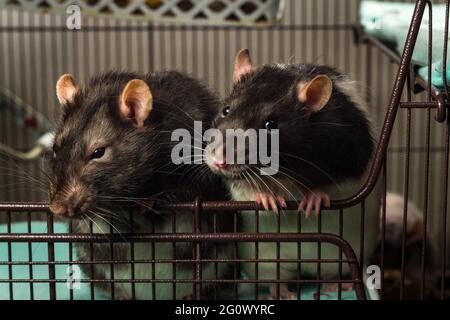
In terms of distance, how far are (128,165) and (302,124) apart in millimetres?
272

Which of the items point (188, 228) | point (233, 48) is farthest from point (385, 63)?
point (188, 228)

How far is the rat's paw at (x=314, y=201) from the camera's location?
0.99 meters

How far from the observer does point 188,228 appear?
3.64ft

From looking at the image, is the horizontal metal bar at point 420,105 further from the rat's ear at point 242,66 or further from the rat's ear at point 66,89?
the rat's ear at point 66,89

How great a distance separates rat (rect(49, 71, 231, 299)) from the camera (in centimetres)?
99

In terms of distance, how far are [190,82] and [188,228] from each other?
0.85 feet

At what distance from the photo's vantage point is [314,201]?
100 centimetres

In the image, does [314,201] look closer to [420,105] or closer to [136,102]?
[420,105]

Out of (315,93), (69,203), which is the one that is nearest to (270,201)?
(315,93)

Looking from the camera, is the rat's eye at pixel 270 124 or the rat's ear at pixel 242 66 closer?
the rat's eye at pixel 270 124

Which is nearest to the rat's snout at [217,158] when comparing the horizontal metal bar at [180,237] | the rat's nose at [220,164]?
the rat's nose at [220,164]

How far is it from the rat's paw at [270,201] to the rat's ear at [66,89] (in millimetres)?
347

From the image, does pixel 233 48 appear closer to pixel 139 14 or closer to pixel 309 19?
pixel 309 19

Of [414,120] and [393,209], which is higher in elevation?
[414,120]
